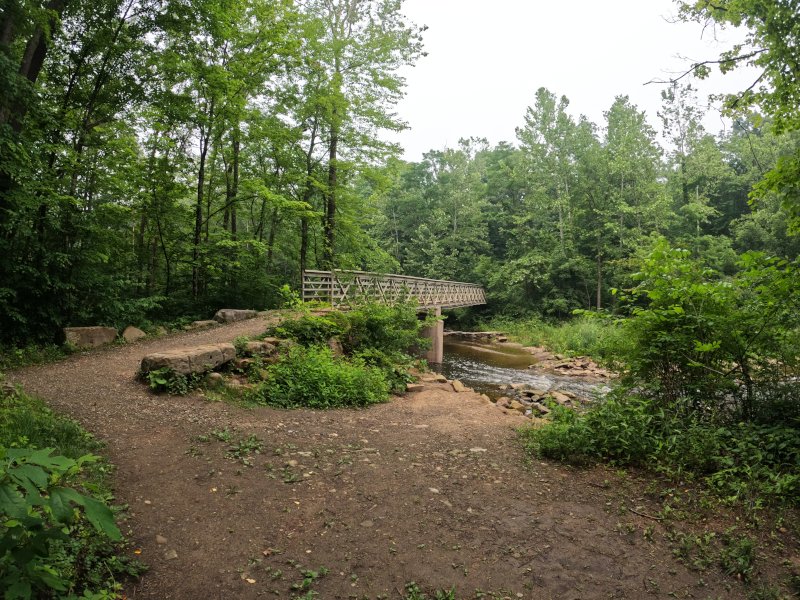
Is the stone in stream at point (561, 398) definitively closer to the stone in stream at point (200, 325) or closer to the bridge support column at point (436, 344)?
the bridge support column at point (436, 344)

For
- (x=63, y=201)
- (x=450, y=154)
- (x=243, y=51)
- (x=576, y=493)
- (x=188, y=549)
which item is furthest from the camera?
(x=450, y=154)

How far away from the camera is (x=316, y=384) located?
6.72 m

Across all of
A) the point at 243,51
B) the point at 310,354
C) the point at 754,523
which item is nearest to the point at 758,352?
the point at 754,523

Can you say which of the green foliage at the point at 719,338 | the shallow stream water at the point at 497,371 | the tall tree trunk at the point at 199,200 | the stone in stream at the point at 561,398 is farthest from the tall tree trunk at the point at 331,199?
the green foliage at the point at 719,338

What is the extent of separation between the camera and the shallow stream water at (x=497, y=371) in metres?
11.6

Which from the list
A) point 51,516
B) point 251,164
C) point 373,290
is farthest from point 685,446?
point 251,164

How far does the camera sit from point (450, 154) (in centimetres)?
3375

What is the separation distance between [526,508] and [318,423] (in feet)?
9.60

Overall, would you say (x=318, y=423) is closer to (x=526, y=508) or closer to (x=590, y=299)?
(x=526, y=508)

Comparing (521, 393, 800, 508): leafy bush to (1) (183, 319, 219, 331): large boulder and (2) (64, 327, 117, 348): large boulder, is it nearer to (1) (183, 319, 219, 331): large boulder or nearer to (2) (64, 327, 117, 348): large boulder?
(2) (64, 327, 117, 348): large boulder

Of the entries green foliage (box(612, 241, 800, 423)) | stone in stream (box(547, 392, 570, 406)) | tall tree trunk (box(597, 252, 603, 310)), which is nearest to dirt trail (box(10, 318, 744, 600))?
green foliage (box(612, 241, 800, 423))

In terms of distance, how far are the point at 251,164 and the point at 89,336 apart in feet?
31.7

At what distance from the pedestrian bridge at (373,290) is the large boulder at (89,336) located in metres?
4.52

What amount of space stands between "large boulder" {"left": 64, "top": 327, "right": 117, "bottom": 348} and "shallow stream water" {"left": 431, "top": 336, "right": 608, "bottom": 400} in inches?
332
